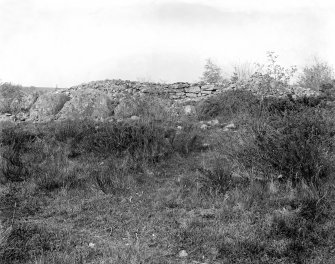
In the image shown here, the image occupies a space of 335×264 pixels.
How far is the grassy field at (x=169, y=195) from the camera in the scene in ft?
12.6

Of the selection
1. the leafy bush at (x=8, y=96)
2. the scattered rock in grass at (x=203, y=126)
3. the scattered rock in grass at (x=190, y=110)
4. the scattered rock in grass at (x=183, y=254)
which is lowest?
the leafy bush at (x=8, y=96)

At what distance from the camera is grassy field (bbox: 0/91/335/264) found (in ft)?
12.6

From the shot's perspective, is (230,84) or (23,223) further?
(230,84)

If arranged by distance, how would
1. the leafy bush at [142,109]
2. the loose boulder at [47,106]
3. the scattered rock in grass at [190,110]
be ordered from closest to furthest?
the leafy bush at [142,109]
the scattered rock in grass at [190,110]
the loose boulder at [47,106]

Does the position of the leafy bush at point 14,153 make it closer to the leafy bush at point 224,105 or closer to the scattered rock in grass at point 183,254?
the scattered rock in grass at point 183,254

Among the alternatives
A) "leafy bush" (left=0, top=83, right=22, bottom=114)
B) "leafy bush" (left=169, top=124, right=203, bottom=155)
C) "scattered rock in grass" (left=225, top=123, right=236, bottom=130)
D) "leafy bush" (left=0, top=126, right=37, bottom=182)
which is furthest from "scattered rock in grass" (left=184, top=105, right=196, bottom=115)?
"leafy bush" (left=0, top=83, right=22, bottom=114)

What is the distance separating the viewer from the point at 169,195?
5277 millimetres

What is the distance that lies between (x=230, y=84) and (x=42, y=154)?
32.9ft

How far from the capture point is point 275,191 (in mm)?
4934

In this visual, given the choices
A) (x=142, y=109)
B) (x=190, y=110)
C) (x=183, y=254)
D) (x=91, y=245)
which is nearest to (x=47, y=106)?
(x=142, y=109)

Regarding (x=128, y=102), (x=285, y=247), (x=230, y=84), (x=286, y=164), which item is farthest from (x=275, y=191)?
(x=230, y=84)

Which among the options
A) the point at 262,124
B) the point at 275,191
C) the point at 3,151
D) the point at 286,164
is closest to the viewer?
the point at 275,191

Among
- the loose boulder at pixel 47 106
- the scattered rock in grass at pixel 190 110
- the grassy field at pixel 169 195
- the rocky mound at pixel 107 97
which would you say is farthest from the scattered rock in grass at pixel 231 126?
the loose boulder at pixel 47 106

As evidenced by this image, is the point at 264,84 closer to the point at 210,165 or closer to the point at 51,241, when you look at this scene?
the point at 210,165
